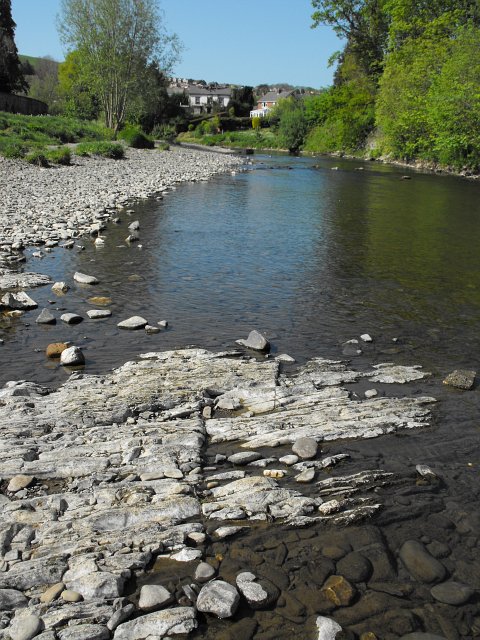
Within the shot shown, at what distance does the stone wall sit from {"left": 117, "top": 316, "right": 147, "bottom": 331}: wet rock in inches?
2687

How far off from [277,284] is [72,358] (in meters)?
6.69

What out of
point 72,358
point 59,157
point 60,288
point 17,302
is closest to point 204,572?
point 72,358

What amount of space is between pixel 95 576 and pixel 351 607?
2049 millimetres

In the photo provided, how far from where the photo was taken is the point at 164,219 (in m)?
22.4

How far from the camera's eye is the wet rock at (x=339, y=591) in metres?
4.26

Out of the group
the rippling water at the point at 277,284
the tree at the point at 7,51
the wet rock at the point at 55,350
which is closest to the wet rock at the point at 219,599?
the rippling water at the point at 277,284

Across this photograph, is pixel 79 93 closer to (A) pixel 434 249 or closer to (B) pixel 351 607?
(A) pixel 434 249

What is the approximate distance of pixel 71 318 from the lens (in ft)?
34.1

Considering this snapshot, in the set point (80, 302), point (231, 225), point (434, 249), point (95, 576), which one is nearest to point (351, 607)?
point (95, 576)

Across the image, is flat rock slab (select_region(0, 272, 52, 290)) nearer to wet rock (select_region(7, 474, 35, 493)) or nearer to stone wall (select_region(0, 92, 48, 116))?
wet rock (select_region(7, 474, 35, 493))

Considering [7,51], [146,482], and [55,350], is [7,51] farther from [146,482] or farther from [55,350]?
[146,482]

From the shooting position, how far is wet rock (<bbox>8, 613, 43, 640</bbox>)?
3.71 meters

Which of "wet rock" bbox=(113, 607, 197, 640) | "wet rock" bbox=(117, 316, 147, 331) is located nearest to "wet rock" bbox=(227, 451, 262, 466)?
"wet rock" bbox=(113, 607, 197, 640)

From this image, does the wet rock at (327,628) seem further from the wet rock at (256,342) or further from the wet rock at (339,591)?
the wet rock at (256,342)
